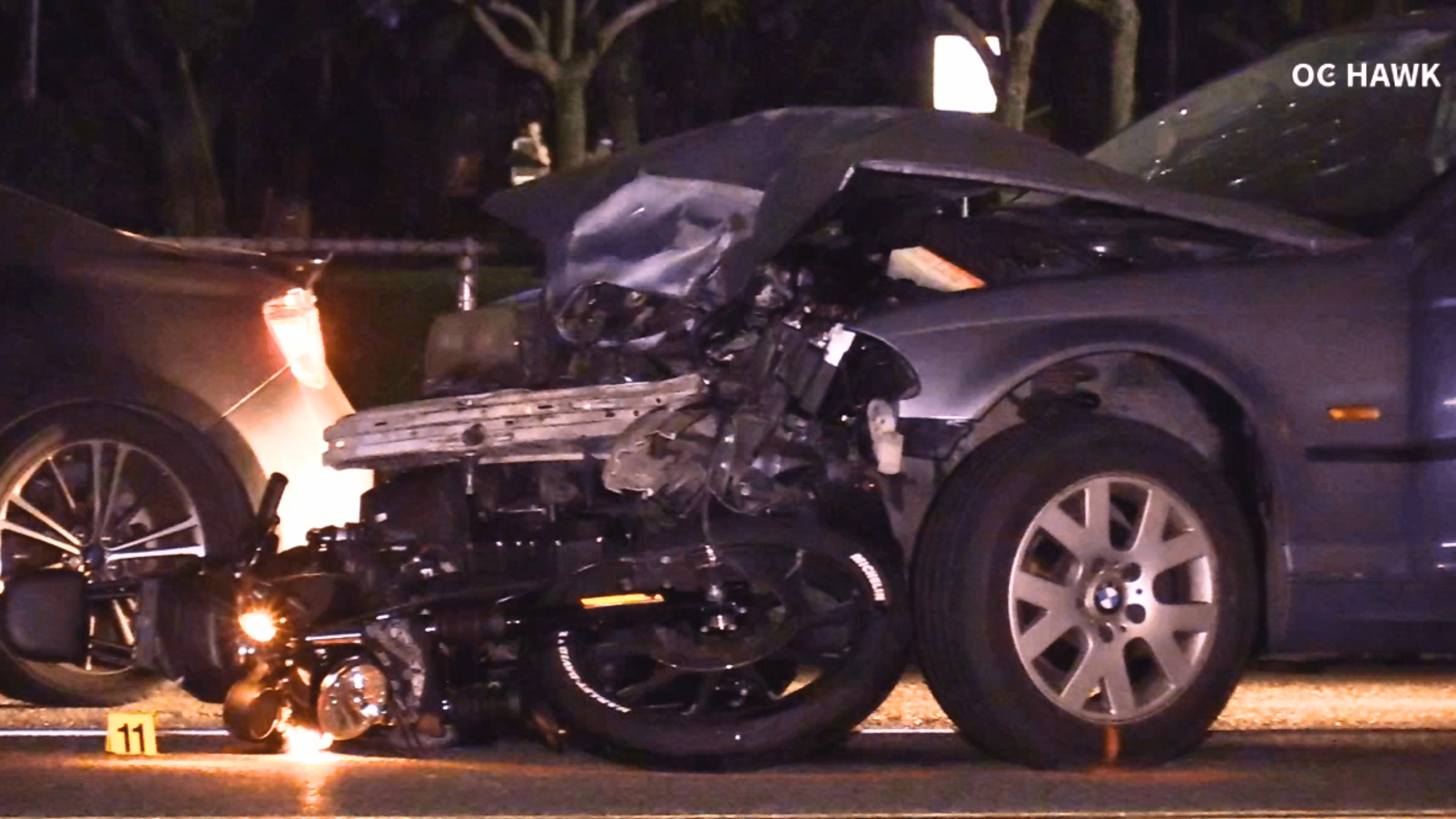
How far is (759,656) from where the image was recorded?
5535 mm

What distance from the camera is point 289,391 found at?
6.78 meters

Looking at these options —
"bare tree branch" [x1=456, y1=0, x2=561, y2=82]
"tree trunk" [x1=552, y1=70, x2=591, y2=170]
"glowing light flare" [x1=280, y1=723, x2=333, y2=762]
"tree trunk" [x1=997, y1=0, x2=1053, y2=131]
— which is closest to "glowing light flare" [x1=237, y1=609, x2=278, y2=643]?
"glowing light flare" [x1=280, y1=723, x2=333, y2=762]

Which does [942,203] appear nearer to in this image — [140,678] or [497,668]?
[497,668]

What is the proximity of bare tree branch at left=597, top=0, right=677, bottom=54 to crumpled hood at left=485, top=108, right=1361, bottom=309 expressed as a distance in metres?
17.9

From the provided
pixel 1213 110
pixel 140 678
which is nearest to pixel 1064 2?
pixel 1213 110

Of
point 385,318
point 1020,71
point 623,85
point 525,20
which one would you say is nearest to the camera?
point 385,318

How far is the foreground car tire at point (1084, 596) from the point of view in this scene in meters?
5.35

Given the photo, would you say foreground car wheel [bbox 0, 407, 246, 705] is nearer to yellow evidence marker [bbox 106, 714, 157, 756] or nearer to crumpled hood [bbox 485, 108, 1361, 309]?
yellow evidence marker [bbox 106, 714, 157, 756]

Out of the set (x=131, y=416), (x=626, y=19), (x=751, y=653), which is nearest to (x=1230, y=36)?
(x=626, y=19)

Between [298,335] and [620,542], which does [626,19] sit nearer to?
[298,335]

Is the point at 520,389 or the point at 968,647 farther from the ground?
the point at 520,389

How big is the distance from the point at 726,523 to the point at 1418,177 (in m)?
2.42

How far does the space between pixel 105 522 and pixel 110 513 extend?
3 cm

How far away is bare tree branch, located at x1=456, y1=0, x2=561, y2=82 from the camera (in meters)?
23.3
